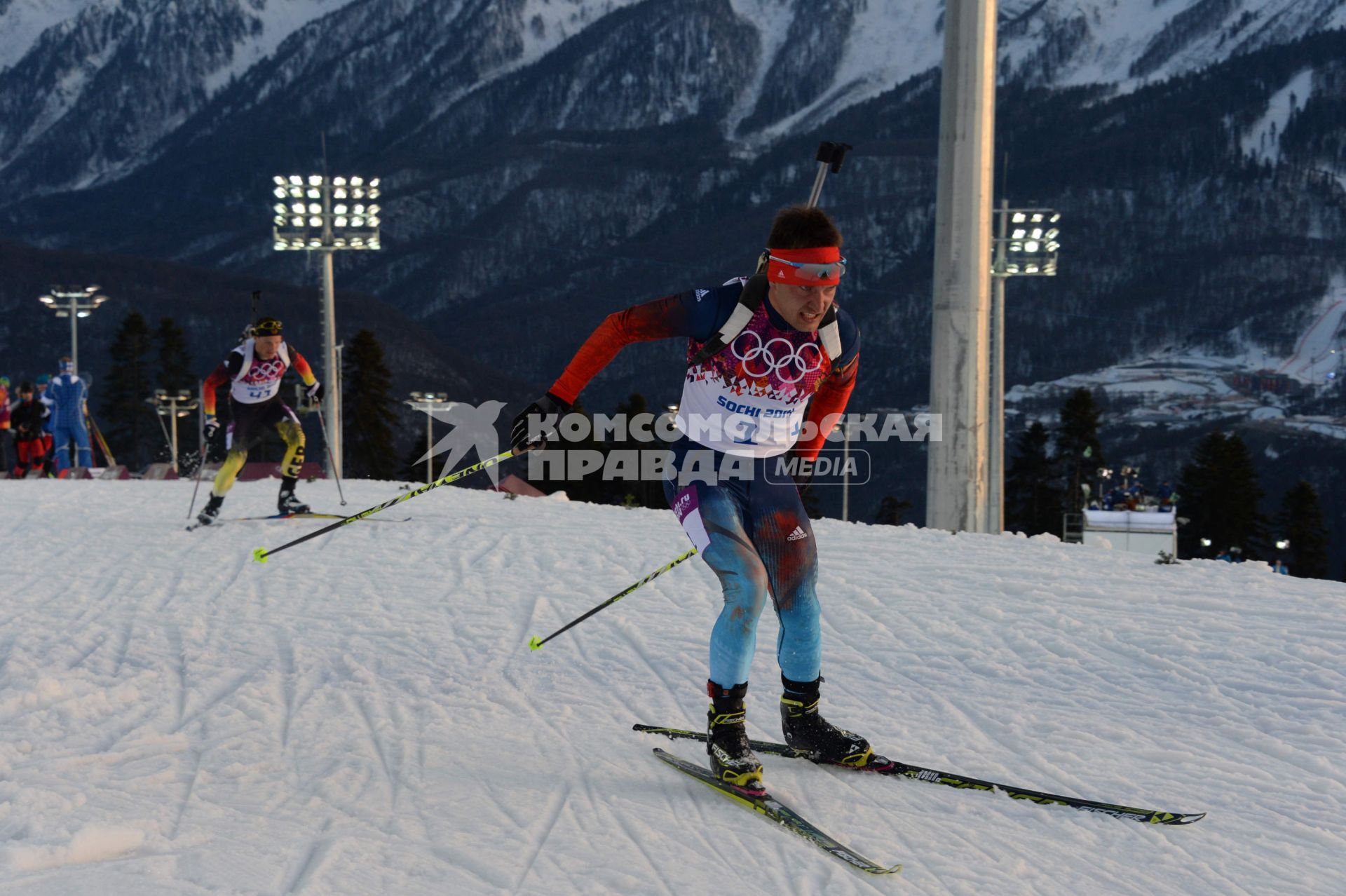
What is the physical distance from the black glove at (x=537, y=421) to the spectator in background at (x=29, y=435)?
68.9 ft

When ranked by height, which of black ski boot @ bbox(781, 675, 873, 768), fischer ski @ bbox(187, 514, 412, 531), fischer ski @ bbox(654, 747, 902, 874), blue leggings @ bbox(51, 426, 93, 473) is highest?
blue leggings @ bbox(51, 426, 93, 473)

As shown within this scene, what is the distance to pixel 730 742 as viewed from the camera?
4480 mm

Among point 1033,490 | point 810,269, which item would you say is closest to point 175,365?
point 1033,490

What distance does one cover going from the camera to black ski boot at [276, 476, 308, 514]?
12453 millimetres

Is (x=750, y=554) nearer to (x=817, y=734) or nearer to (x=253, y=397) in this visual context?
(x=817, y=734)

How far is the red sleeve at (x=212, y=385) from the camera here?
37.0ft

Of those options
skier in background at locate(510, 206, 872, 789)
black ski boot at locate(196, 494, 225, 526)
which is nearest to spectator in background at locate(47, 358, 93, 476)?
black ski boot at locate(196, 494, 225, 526)

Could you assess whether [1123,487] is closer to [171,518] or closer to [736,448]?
[171,518]

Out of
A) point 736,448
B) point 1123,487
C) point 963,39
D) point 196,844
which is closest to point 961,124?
point 963,39

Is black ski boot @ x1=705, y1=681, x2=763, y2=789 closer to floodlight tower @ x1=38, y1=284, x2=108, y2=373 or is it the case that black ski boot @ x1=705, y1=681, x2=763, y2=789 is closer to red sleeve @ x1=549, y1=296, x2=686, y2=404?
red sleeve @ x1=549, y1=296, x2=686, y2=404

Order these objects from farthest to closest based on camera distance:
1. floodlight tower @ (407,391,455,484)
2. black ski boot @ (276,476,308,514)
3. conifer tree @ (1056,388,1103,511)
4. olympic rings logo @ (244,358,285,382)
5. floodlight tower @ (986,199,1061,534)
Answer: conifer tree @ (1056,388,1103,511) → floodlight tower @ (986,199,1061,534) → floodlight tower @ (407,391,455,484) → black ski boot @ (276,476,308,514) → olympic rings logo @ (244,358,285,382)

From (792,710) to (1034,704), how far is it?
1.64 m

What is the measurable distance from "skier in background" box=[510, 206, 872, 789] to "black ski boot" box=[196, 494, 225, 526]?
8.29 meters

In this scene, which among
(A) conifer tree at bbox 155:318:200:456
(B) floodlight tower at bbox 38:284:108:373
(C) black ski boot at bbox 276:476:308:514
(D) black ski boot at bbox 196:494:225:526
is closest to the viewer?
(D) black ski boot at bbox 196:494:225:526
